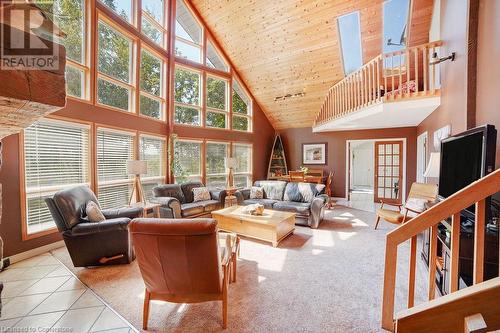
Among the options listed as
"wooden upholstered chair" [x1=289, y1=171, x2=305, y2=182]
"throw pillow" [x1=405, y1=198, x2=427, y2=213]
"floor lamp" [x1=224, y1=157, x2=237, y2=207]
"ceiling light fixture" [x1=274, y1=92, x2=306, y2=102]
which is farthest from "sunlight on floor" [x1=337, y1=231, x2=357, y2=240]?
"ceiling light fixture" [x1=274, y1=92, x2=306, y2=102]

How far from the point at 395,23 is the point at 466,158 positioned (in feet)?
15.6

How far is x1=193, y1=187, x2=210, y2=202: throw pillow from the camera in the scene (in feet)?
16.5

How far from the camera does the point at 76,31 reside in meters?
3.60

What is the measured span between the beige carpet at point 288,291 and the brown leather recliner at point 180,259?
0.73 feet

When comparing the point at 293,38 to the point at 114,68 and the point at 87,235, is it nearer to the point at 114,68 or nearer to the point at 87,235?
the point at 114,68

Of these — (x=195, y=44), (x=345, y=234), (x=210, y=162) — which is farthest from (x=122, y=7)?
(x=345, y=234)

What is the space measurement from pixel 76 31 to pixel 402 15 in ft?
21.5

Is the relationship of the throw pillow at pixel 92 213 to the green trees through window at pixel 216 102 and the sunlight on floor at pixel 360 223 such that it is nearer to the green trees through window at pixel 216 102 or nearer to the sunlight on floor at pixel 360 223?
the green trees through window at pixel 216 102

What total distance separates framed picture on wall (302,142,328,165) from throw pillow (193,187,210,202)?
4.27 m

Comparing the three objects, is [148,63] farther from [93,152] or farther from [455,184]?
[455,184]

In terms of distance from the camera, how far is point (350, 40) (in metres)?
5.48

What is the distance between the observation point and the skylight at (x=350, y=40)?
200 inches

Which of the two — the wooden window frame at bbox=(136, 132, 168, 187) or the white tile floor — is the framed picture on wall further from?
the white tile floor

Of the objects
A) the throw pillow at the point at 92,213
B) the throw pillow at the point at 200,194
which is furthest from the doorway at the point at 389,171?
the throw pillow at the point at 92,213
